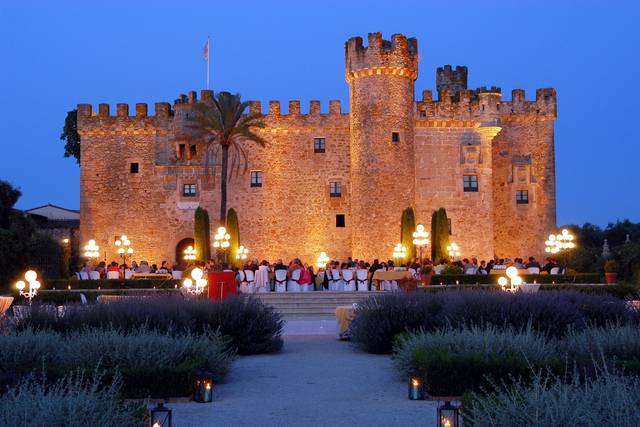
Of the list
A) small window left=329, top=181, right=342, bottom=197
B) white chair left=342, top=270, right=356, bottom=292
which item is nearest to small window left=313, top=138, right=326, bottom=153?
small window left=329, top=181, right=342, bottom=197

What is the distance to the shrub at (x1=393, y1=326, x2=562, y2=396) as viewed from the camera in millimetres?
8297

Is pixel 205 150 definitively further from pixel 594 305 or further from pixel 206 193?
pixel 594 305

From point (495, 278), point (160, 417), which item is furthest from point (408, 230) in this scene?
point (160, 417)

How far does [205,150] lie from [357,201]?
269 inches

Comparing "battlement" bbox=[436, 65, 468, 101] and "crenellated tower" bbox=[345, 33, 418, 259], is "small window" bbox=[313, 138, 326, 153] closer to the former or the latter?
"crenellated tower" bbox=[345, 33, 418, 259]

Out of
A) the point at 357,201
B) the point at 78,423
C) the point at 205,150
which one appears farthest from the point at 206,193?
the point at 78,423

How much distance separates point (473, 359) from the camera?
8.52m

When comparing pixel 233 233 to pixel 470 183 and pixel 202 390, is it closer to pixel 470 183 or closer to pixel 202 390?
pixel 470 183

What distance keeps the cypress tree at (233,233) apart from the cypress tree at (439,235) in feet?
23.2

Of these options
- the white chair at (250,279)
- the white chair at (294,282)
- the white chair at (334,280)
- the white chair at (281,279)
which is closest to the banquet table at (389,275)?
the white chair at (334,280)

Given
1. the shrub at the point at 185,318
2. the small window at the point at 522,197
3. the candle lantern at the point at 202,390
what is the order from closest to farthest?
the candle lantern at the point at 202,390
the shrub at the point at 185,318
the small window at the point at 522,197

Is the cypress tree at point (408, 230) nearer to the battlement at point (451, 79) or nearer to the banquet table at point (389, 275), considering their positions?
the banquet table at point (389, 275)

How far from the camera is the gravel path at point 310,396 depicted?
302 inches

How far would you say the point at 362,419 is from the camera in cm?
770
